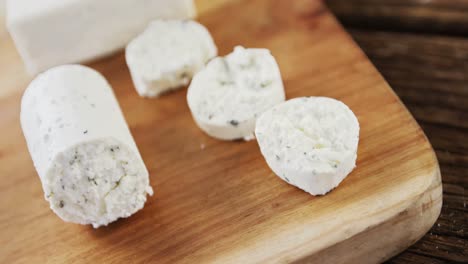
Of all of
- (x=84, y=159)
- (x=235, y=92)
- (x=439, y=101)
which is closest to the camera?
(x=84, y=159)

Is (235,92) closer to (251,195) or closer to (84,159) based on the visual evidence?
(251,195)

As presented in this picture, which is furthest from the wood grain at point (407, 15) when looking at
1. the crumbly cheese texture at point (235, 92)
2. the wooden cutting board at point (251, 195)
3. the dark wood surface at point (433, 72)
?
the crumbly cheese texture at point (235, 92)

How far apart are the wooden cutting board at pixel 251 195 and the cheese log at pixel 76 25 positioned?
22 centimetres

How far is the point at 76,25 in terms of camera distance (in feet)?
8.38

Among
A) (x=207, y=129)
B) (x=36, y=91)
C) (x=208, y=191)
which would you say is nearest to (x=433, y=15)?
(x=207, y=129)

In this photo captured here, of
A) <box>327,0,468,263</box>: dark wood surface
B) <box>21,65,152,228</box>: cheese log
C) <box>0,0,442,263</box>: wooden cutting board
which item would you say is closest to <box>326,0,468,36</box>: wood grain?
<box>327,0,468,263</box>: dark wood surface

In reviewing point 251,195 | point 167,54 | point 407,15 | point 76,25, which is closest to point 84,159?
point 251,195

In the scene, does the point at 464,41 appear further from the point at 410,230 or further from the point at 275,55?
the point at 410,230

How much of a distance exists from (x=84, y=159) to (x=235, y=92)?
633 mm

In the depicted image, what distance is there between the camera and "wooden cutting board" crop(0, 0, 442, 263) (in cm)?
187

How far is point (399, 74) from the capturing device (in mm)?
2490

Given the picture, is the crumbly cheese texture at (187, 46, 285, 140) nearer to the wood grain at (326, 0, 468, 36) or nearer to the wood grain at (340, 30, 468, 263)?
the wood grain at (340, 30, 468, 263)

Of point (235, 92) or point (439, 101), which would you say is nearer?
point (235, 92)

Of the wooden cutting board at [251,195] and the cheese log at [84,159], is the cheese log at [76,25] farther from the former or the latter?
the cheese log at [84,159]
